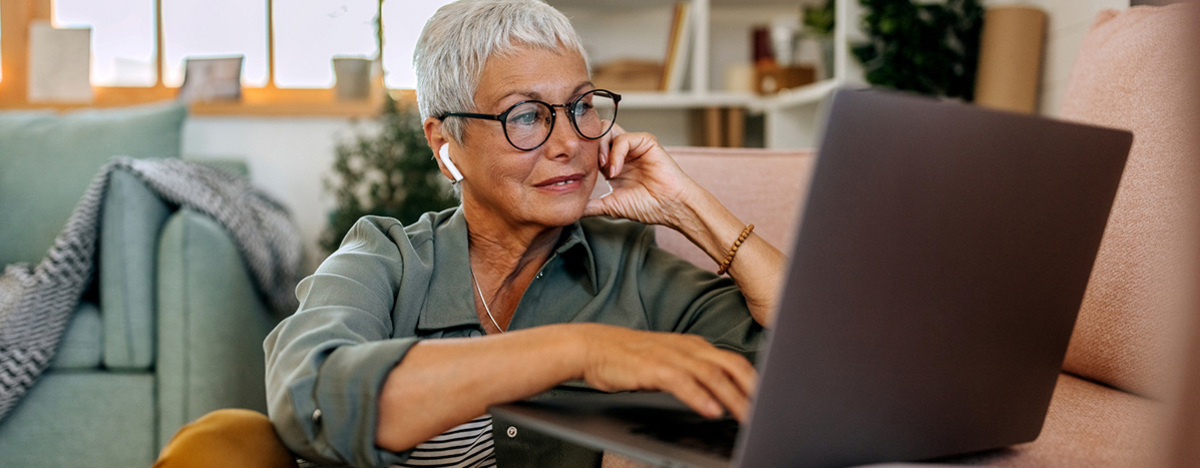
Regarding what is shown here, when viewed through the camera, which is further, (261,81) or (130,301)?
(261,81)

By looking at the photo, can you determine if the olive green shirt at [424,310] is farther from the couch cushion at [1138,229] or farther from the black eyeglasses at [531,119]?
the couch cushion at [1138,229]

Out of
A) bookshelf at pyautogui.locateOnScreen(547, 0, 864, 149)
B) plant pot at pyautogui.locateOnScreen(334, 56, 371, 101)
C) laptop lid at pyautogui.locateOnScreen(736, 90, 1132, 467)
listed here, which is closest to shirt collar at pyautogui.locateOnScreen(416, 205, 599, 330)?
laptop lid at pyautogui.locateOnScreen(736, 90, 1132, 467)

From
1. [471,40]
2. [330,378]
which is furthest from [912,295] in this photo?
[471,40]

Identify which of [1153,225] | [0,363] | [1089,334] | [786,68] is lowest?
[0,363]

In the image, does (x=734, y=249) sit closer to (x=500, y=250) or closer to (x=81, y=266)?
(x=500, y=250)

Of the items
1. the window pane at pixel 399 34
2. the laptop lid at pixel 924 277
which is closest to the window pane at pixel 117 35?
the window pane at pixel 399 34

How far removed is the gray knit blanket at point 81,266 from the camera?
1650mm

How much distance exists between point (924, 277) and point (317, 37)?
9.86 feet

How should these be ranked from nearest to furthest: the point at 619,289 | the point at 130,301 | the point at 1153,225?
the point at 1153,225
the point at 619,289
the point at 130,301

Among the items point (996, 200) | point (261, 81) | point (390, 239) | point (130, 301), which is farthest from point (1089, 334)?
point (261, 81)

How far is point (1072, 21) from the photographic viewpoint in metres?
1.97

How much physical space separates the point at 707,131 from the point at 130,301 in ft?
6.31

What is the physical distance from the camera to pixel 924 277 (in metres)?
0.58

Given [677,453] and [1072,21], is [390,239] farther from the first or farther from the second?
[1072,21]
